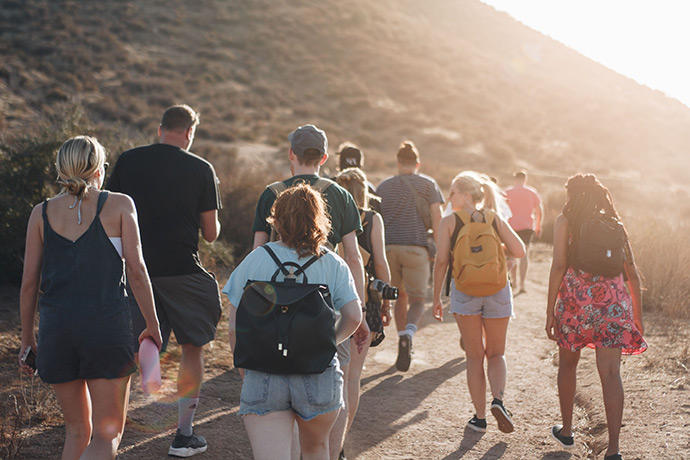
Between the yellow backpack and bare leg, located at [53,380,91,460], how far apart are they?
273 cm

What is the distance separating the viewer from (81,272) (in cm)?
292

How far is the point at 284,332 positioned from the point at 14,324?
17.0ft

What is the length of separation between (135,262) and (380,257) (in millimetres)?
1705

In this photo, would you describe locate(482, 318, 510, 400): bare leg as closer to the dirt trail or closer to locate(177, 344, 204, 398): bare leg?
the dirt trail

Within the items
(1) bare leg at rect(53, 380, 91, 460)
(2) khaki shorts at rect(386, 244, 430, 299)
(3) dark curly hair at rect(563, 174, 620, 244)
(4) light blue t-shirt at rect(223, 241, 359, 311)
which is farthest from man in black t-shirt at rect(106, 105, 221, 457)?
(2) khaki shorts at rect(386, 244, 430, 299)

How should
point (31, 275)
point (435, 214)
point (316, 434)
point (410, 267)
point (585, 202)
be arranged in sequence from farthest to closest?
point (410, 267), point (435, 214), point (585, 202), point (31, 275), point (316, 434)

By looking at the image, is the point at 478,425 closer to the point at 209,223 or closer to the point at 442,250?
the point at 442,250

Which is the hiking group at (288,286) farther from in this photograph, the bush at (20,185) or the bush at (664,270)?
the bush at (20,185)

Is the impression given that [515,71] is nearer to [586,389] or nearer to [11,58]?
[11,58]

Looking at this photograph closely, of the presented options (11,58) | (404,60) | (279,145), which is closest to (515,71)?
(404,60)

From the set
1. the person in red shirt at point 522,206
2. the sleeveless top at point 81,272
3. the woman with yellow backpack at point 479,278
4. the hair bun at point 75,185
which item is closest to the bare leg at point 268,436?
the sleeveless top at point 81,272

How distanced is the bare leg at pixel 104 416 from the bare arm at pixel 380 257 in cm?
181

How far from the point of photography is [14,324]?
6.71 meters

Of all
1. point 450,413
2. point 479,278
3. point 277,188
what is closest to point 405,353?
point 450,413
